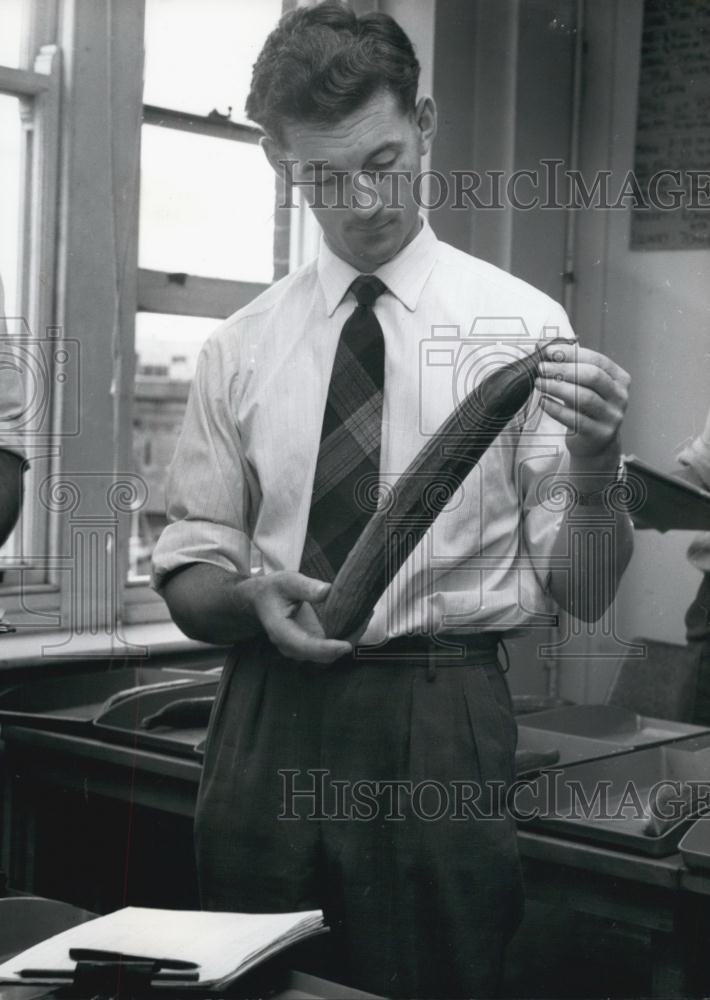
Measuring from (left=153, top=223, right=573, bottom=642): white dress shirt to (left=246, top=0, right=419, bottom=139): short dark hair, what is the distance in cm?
19

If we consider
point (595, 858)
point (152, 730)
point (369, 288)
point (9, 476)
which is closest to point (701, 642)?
point (595, 858)

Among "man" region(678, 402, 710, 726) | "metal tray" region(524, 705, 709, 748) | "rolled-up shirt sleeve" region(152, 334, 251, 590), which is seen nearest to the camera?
"rolled-up shirt sleeve" region(152, 334, 251, 590)

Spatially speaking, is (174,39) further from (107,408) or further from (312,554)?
(312,554)

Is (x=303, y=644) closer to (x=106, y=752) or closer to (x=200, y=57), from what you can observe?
(x=106, y=752)

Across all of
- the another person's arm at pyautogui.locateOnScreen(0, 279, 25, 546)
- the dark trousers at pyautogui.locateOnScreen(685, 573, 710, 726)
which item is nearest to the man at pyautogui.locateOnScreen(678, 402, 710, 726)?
the dark trousers at pyautogui.locateOnScreen(685, 573, 710, 726)

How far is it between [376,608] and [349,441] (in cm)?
19

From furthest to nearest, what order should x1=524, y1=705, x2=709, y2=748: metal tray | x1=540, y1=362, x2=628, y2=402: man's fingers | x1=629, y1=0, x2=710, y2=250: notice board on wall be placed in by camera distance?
x1=629, y1=0, x2=710, y2=250: notice board on wall, x1=524, y1=705, x2=709, y2=748: metal tray, x1=540, y1=362, x2=628, y2=402: man's fingers

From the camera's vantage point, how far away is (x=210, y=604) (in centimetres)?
137

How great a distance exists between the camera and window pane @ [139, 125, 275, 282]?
1.90 metres

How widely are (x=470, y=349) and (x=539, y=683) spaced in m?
0.86

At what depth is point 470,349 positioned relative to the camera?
4.70 feet

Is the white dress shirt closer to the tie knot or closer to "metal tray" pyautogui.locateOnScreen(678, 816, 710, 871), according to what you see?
the tie knot

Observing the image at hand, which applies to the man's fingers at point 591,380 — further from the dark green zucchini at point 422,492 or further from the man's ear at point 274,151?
the man's ear at point 274,151

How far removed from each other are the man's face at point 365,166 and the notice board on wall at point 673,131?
939 millimetres
